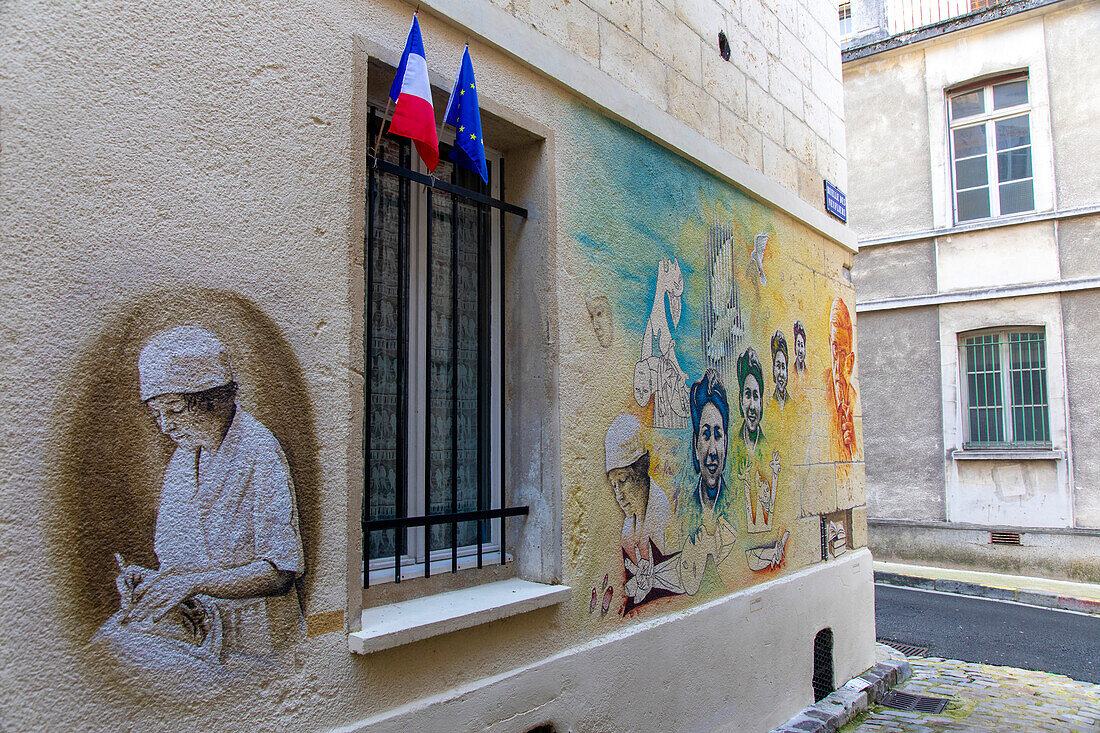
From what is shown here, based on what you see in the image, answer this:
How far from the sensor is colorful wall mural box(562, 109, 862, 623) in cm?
358

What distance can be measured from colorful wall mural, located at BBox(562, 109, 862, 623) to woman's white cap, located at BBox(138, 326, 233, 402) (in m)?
1.57

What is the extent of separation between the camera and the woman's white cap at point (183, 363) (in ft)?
6.81

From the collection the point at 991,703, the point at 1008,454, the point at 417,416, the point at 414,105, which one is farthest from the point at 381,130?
the point at 1008,454

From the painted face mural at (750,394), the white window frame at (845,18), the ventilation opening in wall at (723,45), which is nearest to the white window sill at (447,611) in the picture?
the painted face mural at (750,394)

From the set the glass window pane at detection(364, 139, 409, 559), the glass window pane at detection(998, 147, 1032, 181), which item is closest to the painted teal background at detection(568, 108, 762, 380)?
the glass window pane at detection(364, 139, 409, 559)

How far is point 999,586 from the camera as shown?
30.7ft

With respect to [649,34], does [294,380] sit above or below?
below

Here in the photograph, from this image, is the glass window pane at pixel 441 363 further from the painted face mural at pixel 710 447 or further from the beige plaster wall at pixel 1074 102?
the beige plaster wall at pixel 1074 102

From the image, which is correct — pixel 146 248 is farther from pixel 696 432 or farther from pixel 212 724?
pixel 696 432

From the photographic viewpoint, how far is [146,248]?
6.80 ft

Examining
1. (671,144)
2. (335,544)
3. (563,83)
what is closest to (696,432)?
(671,144)

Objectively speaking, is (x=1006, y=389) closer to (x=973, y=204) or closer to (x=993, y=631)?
(x=973, y=204)

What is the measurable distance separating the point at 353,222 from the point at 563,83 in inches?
55.3

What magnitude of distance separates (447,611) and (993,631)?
7101mm
